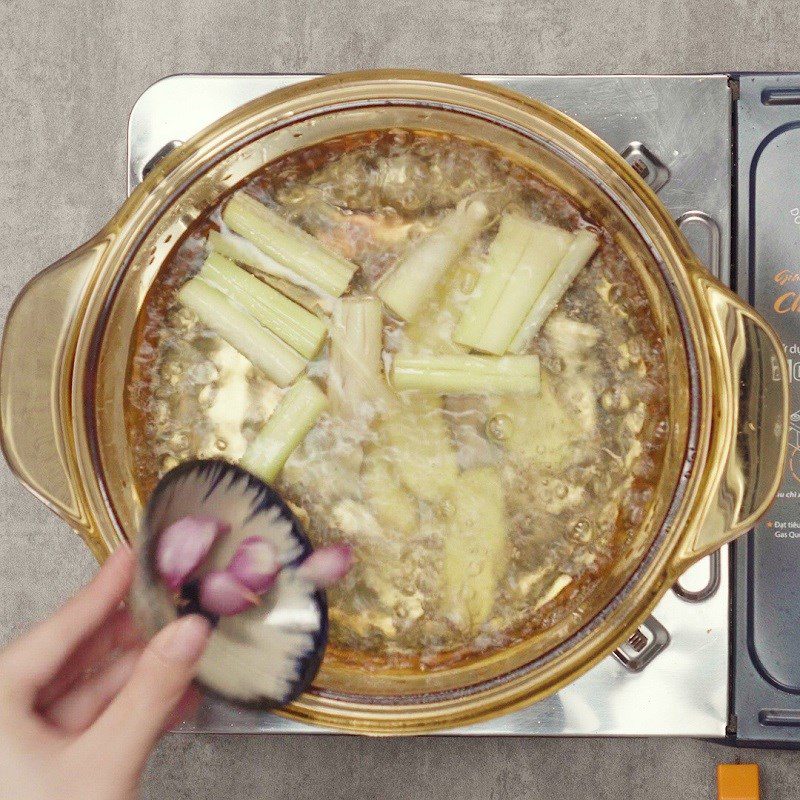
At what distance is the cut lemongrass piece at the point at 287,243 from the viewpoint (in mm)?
532

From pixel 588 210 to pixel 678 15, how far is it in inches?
13.4

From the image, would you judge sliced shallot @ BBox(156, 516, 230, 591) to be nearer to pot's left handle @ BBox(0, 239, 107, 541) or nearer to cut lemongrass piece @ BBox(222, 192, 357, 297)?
pot's left handle @ BBox(0, 239, 107, 541)

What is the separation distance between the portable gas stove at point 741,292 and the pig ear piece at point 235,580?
0.59 feet

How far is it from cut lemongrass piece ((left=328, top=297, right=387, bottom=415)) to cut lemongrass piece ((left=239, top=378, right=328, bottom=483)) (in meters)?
0.01

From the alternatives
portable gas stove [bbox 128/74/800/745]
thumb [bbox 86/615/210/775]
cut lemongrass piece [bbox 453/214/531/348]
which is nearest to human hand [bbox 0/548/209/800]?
thumb [bbox 86/615/210/775]

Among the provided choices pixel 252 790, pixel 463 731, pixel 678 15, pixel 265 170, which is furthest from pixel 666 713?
pixel 678 15

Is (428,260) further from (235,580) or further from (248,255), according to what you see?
(235,580)

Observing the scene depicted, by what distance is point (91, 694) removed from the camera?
517mm

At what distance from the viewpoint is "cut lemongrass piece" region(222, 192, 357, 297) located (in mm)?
532

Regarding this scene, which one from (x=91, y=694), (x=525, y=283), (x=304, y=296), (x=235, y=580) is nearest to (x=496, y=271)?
(x=525, y=283)

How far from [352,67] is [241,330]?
1.10 feet

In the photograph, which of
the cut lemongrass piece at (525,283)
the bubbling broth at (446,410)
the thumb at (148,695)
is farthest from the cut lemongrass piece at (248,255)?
the thumb at (148,695)

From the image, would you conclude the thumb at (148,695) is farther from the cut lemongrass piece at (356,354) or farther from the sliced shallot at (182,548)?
the cut lemongrass piece at (356,354)

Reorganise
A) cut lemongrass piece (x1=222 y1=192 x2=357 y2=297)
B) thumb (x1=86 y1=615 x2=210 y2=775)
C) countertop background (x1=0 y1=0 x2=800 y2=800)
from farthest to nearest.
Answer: countertop background (x1=0 y1=0 x2=800 y2=800) → cut lemongrass piece (x1=222 y1=192 x2=357 y2=297) → thumb (x1=86 y1=615 x2=210 y2=775)
